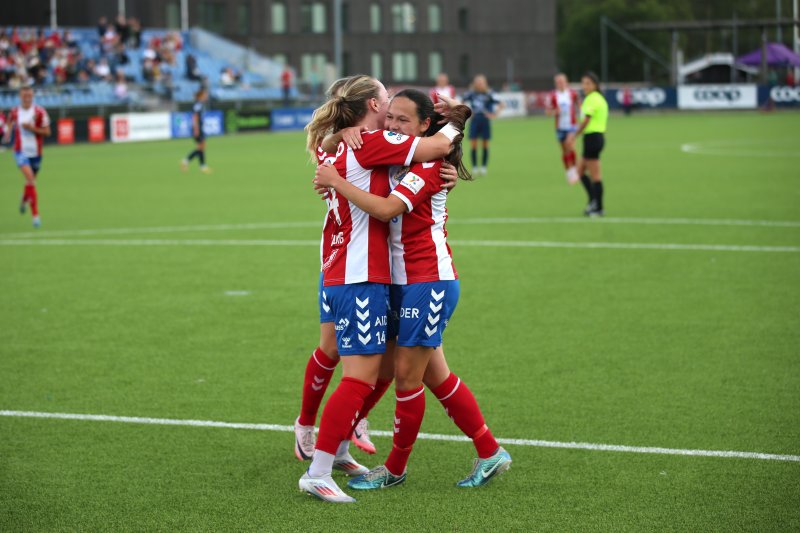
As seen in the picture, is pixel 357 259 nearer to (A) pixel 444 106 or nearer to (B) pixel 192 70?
(A) pixel 444 106

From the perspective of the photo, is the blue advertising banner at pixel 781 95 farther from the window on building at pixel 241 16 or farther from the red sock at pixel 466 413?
the red sock at pixel 466 413

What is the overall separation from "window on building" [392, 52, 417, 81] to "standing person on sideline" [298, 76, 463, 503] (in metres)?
79.1

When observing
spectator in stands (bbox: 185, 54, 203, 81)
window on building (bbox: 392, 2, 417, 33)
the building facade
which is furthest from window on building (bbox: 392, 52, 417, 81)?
spectator in stands (bbox: 185, 54, 203, 81)

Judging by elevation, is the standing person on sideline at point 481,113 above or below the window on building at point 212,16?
below

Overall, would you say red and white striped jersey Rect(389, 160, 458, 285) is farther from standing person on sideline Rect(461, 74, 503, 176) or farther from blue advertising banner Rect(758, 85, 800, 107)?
blue advertising banner Rect(758, 85, 800, 107)

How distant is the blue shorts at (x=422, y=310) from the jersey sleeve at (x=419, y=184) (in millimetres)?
385

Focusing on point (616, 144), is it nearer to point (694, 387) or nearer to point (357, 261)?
point (694, 387)

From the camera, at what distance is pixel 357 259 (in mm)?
5219

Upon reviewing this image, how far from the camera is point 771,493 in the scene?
5.41 metres

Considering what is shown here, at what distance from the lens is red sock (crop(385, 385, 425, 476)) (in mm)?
5477

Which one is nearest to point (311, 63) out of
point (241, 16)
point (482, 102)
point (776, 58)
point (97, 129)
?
point (241, 16)

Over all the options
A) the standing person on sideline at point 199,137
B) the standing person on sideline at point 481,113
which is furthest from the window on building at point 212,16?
the standing person on sideline at point 481,113

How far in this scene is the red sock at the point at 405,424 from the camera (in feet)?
18.0

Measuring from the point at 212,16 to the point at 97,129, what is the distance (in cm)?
3909
